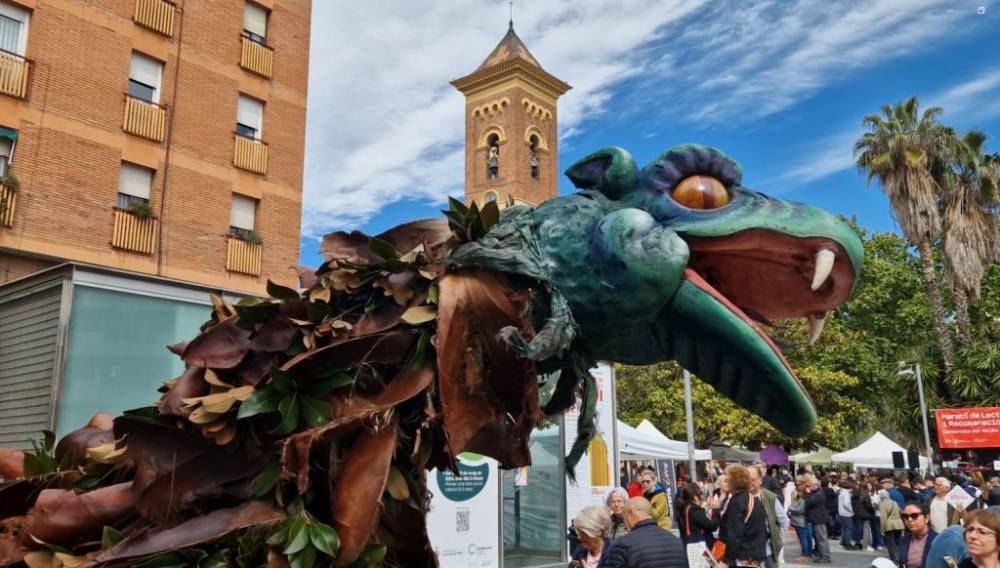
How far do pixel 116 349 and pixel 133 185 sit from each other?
8.67m

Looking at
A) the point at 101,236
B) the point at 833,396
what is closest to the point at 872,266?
the point at 833,396

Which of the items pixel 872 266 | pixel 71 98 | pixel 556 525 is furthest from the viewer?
pixel 872 266

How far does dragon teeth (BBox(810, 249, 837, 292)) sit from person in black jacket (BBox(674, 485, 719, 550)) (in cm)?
666

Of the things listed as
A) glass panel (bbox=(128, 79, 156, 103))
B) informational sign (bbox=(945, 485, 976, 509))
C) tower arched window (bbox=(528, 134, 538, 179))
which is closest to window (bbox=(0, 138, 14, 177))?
glass panel (bbox=(128, 79, 156, 103))

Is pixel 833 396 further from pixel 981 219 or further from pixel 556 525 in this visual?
pixel 556 525

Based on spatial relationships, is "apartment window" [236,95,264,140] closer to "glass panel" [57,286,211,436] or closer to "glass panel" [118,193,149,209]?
"glass panel" [118,193,149,209]

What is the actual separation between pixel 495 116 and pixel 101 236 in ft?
128

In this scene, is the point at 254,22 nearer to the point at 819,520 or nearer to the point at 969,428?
the point at 819,520

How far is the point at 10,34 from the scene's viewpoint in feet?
41.4

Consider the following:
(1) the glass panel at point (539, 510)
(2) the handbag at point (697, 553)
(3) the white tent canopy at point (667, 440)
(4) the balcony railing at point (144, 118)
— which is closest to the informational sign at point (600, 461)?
(1) the glass panel at point (539, 510)

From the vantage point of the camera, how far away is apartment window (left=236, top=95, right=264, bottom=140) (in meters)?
15.9

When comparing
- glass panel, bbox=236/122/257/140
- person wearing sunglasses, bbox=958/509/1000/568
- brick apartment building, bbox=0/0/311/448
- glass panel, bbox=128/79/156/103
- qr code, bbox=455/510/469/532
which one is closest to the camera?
person wearing sunglasses, bbox=958/509/1000/568

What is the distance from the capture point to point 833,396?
79.8 ft

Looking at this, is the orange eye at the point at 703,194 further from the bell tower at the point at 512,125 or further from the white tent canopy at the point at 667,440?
the bell tower at the point at 512,125
